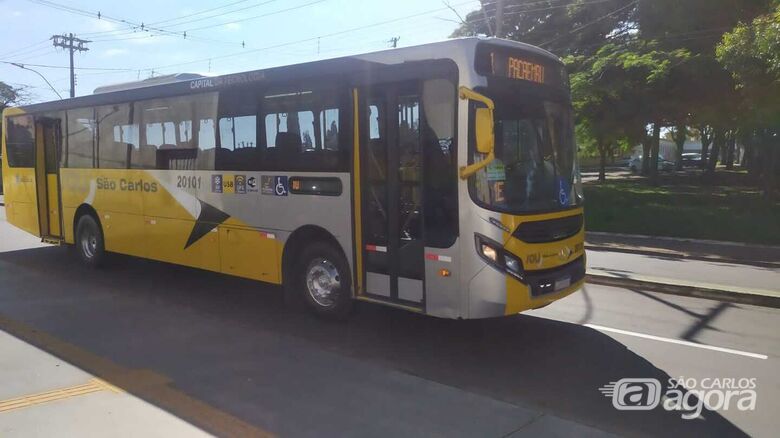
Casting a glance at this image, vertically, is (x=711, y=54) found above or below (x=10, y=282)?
above

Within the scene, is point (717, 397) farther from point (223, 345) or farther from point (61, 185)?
point (61, 185)

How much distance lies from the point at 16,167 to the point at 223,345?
342 inches

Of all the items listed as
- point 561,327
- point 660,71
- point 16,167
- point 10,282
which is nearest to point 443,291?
point 561,327

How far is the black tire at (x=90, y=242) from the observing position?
10.6m

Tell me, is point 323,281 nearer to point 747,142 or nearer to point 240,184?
point 240,184

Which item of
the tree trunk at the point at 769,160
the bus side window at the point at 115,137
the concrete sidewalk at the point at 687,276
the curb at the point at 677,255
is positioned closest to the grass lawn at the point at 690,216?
the tree trunk at the point at 769,160

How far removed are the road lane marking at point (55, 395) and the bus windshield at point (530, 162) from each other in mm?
3667

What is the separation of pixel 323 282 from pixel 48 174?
24.4 ft

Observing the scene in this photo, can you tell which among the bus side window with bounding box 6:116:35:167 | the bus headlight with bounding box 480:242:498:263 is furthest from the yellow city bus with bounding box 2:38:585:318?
the bus side window with bounding box 6:116:35:167

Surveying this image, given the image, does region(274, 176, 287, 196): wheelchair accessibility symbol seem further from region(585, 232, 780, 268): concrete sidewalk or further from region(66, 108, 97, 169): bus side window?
region(585, 232, 780, 268): concrete sidewalk

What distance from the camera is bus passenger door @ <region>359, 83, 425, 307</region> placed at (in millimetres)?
6238

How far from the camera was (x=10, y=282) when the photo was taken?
31.4ft

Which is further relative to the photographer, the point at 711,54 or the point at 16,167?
the point at 711,54

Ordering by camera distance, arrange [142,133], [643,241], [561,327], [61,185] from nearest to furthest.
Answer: [561,327] < [142,133] < [61,185] < [643,241]
